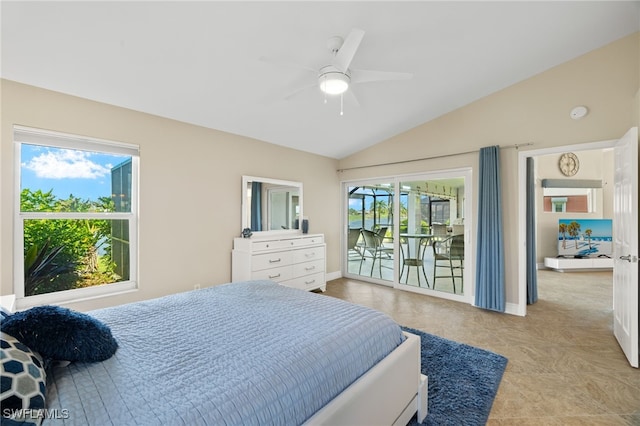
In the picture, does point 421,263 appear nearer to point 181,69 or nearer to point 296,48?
point 296,48

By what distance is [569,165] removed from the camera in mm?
6242

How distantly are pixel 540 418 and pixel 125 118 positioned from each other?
4193 mm

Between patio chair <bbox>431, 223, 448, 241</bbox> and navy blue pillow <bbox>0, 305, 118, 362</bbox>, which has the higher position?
patio chair <bbox>431, 223, 448, 241</bbox>

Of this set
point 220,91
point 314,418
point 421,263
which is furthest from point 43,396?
point 421,263

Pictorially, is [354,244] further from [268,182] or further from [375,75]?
[375,75]

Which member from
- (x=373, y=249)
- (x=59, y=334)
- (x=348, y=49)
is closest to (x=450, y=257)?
(x=373, y=249)

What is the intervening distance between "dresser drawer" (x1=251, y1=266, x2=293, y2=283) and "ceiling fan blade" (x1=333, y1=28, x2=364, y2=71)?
8.40ft

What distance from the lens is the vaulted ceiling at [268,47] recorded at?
1.95 metres

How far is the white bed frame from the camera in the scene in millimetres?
1179

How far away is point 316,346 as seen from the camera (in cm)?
129

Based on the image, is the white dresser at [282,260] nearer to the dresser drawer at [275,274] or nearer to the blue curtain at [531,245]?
the dresser drawer at [275,274]

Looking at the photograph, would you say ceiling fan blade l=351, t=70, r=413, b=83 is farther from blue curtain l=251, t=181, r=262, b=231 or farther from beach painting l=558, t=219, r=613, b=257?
beach painting l=558, t=219, r=613, b=257

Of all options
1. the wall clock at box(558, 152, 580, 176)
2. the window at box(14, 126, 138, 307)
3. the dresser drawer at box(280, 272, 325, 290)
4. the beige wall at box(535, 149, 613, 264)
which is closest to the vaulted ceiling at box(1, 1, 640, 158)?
the window at box(14, 126, 138, 307)

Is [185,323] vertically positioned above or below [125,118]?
below
